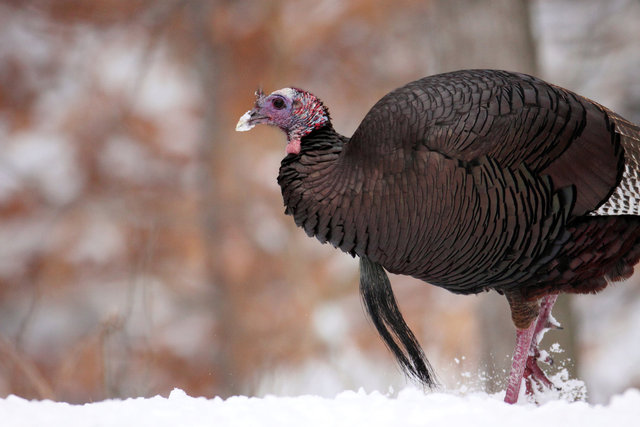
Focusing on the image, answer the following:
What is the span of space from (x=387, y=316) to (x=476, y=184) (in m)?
0.70

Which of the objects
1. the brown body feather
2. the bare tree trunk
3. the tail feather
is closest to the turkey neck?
the brown body feather

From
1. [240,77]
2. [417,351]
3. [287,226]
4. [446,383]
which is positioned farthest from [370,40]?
[417,351]

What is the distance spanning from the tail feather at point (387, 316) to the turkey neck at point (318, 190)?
0.33 metres

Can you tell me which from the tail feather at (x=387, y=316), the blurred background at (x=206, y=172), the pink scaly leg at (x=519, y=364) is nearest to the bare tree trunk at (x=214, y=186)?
the blurred background at (x=206, y=172)

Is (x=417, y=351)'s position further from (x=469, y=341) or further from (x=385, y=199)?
(x=469, y=341)

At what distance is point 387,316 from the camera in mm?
2920

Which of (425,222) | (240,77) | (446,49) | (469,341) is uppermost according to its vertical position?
(240,77)

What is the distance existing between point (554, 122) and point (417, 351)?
100cm

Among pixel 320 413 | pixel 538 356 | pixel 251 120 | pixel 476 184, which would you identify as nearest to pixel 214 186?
pixel 251 120

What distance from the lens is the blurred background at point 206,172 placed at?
6.60 m

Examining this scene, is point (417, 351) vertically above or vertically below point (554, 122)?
below

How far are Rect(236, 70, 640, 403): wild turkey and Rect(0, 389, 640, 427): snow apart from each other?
0.49 meters

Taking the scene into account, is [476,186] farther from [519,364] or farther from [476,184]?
[519,364]

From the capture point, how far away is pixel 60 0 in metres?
7.08
